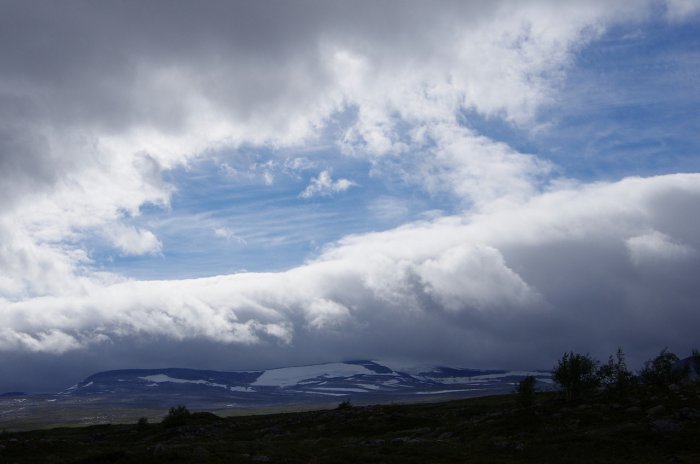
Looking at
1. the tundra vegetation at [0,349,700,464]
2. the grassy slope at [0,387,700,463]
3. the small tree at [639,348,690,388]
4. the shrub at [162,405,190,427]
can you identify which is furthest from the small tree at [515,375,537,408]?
the shrub at [162,405,190,427]

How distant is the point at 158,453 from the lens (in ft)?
165

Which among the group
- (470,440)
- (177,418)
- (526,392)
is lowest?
(177,418)

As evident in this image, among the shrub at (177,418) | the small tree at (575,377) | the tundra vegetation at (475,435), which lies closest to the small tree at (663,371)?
the tundra vegetation at (475,435)

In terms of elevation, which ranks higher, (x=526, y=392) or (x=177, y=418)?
(x=526, y=392)

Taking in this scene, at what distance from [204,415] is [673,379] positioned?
315 ft

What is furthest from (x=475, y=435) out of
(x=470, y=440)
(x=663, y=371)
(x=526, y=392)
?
(x=663, y=371)

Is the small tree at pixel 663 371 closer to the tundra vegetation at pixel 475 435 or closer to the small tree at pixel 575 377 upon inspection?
the tundra vegetation at pixel 475 435

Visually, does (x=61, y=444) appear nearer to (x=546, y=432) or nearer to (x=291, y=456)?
(x=291, y=456)

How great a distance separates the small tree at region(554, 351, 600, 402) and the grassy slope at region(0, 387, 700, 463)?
908 cm

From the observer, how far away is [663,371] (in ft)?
370

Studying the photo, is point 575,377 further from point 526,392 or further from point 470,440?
point 470,440

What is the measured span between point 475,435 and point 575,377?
28952mm

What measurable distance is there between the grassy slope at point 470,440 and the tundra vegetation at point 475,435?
11 centimetres

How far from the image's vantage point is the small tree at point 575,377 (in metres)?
90.6
